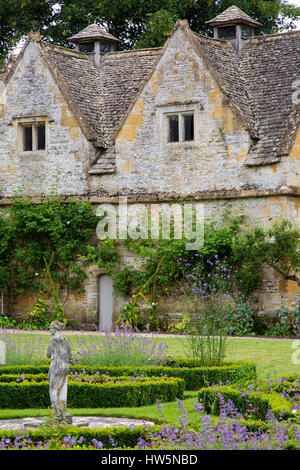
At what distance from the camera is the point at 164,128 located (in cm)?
2300

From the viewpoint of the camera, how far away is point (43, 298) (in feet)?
77.7

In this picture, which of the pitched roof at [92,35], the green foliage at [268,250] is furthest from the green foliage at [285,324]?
the pitched roof at [92,35]

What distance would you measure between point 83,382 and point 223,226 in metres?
9.95

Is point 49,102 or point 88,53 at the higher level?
point 88,53

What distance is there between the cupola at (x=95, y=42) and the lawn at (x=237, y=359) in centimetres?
1041

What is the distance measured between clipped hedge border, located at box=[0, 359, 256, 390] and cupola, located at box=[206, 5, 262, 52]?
13.7 metres

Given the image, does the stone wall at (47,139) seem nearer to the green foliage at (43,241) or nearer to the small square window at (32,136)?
the small square window at (32,136)

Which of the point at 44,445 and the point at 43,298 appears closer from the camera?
the point at 44,445

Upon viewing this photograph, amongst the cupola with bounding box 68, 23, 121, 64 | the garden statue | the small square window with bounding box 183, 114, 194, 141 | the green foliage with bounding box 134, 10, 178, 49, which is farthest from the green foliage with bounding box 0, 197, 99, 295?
the garden statue

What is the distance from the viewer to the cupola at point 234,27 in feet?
82.7

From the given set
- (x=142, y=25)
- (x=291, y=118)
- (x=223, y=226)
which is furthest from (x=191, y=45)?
(x=142, y=25)

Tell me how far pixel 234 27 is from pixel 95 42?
437 cm

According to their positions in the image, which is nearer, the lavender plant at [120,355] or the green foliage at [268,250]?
the lavender plant at [120,355]

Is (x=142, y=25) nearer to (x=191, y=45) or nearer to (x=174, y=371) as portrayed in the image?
(x=191, y=45)
